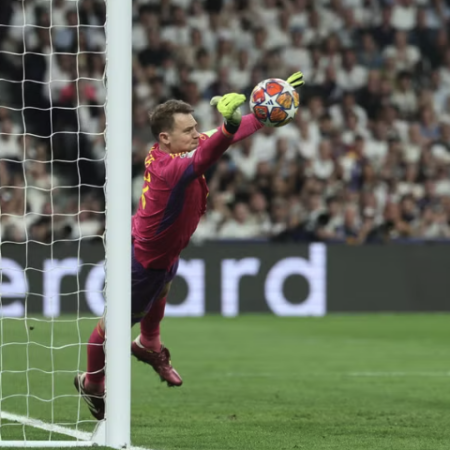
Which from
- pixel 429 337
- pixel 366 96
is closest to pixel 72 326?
pixel 429 337

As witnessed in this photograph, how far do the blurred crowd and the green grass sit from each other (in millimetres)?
1960

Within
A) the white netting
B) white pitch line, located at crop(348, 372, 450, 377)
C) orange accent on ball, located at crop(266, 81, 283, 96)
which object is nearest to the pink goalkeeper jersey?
orange accent on ball, located at crop(266, 81, 283, 96)

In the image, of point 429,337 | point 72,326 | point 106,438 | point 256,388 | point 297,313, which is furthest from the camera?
point 297,313

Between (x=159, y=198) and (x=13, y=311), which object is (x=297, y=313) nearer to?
→ (x=13, y=311)

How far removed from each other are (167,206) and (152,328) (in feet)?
3.70

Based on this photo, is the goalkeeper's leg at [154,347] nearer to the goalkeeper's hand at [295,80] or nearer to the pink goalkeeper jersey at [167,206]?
the pink goalkeeper jersey at [167,206]

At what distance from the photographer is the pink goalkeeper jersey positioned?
21.5 feet

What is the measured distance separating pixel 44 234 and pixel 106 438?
32.3 feet

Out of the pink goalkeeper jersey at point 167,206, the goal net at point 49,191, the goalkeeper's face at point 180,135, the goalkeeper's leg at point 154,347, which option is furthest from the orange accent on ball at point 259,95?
the goal net at point 49,191

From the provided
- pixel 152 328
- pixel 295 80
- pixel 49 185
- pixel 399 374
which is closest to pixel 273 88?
pixel 295 80

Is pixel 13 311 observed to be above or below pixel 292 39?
below

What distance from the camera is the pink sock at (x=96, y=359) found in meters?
6.97

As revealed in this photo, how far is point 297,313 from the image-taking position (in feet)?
53.1

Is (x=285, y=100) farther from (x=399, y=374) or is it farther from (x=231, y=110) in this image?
(x=399, y=374)
